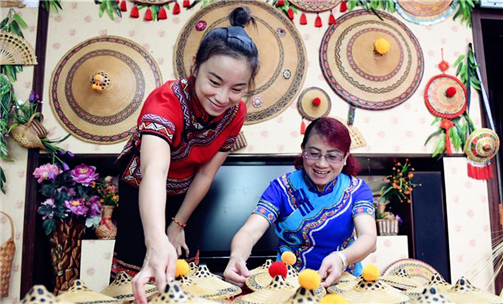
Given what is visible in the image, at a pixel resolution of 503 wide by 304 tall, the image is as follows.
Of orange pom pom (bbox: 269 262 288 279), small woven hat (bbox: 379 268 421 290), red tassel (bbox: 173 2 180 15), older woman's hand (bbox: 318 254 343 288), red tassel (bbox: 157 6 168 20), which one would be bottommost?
small woven hat (bbox: 379 268 421 290)

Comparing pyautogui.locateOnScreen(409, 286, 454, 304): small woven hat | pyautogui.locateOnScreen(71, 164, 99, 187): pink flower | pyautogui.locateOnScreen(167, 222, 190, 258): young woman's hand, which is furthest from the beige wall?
pyautogui.locateOnScreen(409, 286, 454, 304): small woven hat

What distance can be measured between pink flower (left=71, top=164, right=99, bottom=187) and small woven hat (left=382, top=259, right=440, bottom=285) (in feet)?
5.91

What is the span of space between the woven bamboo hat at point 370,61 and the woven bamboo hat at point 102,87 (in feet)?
3.60

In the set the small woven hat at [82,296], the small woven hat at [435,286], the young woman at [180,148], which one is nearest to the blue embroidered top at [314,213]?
the young woman at [180,148]

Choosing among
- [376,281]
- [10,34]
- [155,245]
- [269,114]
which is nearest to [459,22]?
[269,114]

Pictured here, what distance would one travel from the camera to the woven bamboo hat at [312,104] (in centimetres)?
249

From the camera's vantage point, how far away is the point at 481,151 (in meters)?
2.49

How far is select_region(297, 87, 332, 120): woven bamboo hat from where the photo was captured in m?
2.49

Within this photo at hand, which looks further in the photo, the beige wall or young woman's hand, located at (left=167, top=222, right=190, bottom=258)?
the beige wall

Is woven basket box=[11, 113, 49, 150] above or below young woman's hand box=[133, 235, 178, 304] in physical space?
above

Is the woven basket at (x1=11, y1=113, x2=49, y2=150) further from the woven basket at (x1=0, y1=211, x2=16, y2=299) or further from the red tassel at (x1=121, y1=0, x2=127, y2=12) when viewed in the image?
the red tassel at (x1=121, y1=0, x2=127, y2=12)

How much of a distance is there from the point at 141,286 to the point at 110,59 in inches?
79.5

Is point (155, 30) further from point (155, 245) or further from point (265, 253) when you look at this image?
point (155, 245)

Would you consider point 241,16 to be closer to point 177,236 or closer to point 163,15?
point 177,236
